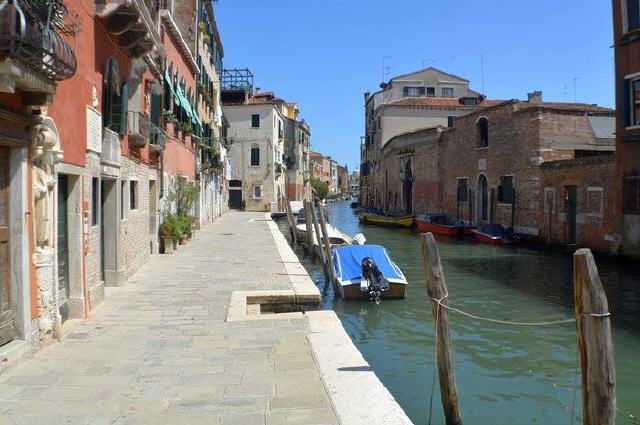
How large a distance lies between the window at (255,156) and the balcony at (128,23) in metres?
31.5

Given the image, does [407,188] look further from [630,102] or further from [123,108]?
[123,108]

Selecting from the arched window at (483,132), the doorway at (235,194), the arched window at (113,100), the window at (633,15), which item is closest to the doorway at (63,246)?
the arched window at (113,100)

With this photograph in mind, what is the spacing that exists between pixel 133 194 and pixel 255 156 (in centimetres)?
3092

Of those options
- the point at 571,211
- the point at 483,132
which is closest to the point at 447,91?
the point at 483,132

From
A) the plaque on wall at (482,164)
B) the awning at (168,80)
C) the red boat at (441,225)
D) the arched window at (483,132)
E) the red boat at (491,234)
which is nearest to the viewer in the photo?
the awning at (168,80)

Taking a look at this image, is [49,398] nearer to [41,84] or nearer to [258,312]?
[41,84]

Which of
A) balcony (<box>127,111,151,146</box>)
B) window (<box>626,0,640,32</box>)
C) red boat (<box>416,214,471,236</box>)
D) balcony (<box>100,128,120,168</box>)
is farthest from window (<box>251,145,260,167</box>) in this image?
balcony (<box>100,128,120,168</box>)

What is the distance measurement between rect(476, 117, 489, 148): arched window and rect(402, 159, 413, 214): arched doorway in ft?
32.3

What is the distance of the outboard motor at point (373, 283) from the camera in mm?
11055

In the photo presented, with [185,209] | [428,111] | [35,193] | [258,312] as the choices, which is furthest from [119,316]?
[428,111]

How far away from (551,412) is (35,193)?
5446 millimetres

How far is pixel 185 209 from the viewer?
51.6 ft

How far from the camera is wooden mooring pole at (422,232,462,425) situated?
484cm

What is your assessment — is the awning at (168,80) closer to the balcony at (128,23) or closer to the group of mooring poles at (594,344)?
the balcony at (128,23)
